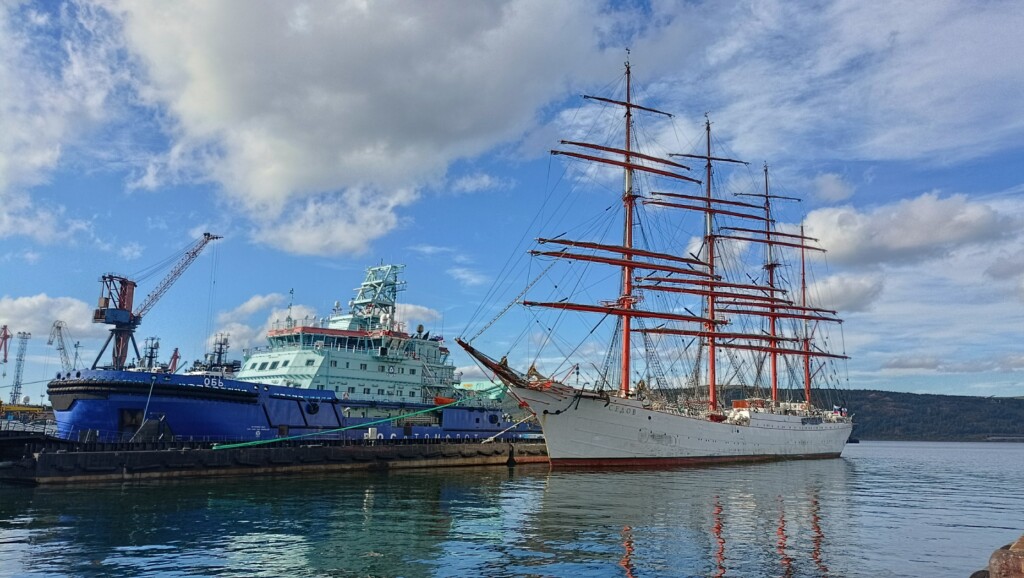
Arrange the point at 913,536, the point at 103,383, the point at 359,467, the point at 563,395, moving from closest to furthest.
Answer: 1. the point at 913,536
2. the point at 103,383
3. the point at 359,467
4. the point at 563,395

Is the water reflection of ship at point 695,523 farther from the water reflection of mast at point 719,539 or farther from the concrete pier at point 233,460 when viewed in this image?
the concrete pier at point 233,460

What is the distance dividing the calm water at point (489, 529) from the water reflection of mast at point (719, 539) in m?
0.06

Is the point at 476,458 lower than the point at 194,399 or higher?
lower

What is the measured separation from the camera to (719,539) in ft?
69.7

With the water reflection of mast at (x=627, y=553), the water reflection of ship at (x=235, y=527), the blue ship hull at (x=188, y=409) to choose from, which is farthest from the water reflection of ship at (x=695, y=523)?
the blue ship hull at (x=188, y=409)

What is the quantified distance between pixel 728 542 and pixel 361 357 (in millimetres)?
37235

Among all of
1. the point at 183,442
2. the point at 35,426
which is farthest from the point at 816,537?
the point at 35,426

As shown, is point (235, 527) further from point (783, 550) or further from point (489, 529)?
point (783, 550)

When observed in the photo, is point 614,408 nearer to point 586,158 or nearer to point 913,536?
point 586,158

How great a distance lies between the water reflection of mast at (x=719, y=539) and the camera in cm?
1716

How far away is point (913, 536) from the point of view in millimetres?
23500

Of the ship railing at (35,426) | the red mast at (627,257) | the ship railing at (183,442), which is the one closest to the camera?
the ship railing at (183,442)

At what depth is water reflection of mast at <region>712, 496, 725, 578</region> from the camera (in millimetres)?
17156

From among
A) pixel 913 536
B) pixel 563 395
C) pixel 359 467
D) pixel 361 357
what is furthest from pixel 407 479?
pixel 913 536
